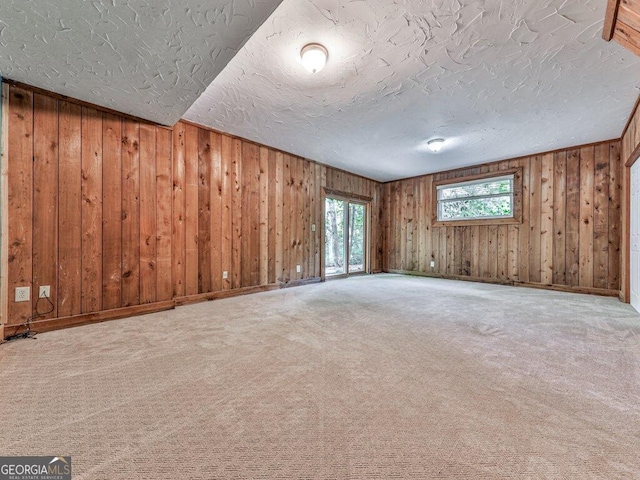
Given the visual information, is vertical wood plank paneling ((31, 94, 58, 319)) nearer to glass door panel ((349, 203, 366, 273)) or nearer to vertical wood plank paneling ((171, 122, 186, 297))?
vertical wood plank paneling ((171, 122, 186, 297))

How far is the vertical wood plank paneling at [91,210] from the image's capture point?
8.64 feet

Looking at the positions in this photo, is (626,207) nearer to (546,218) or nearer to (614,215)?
(614,215)

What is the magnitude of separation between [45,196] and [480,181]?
6.56m

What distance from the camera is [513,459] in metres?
0.99

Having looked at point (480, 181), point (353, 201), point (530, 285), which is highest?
point (480, 181)

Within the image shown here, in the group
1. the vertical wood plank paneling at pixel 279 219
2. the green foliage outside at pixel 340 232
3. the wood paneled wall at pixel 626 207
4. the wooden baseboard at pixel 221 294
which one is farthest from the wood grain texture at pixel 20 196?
the wood paneled wall at pixel 626 207

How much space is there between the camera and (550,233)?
454 centimetres

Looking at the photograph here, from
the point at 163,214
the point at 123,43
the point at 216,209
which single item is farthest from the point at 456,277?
the point at 123,43

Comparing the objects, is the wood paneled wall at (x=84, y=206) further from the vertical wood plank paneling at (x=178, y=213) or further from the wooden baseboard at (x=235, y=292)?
the wooden baseboard at (x=235, y=292)

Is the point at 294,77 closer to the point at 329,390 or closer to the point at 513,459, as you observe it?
the point at 329,390

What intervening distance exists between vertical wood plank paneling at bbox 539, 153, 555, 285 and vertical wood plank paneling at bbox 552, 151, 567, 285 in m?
0.04

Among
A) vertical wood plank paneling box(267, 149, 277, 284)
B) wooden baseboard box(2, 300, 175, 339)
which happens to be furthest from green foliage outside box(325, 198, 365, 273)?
wooden baseboard box(2, 300, 175, 339)

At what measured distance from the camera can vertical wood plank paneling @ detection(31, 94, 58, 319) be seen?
2387 mm

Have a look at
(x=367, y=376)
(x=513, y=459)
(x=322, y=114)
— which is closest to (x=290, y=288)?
(x=322, y=114)
